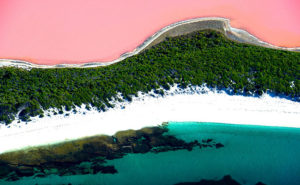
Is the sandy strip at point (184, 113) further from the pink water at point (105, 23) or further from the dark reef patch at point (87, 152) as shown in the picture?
the pink water at point (105, 23)

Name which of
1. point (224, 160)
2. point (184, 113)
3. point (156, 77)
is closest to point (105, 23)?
point (156, 77)

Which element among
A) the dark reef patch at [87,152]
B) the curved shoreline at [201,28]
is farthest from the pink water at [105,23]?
the dark reef patch at [87,152]

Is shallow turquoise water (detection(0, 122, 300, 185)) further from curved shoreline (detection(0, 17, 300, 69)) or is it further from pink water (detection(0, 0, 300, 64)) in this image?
pink water (detection(0, 0, 300, 64))

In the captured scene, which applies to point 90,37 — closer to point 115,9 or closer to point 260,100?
point 115,9

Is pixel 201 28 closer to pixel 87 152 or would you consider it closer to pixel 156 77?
pixel 156 77

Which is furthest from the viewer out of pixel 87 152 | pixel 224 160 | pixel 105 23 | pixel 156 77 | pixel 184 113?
pixel 105 23

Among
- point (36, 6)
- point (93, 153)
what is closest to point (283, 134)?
point (93, 153)
